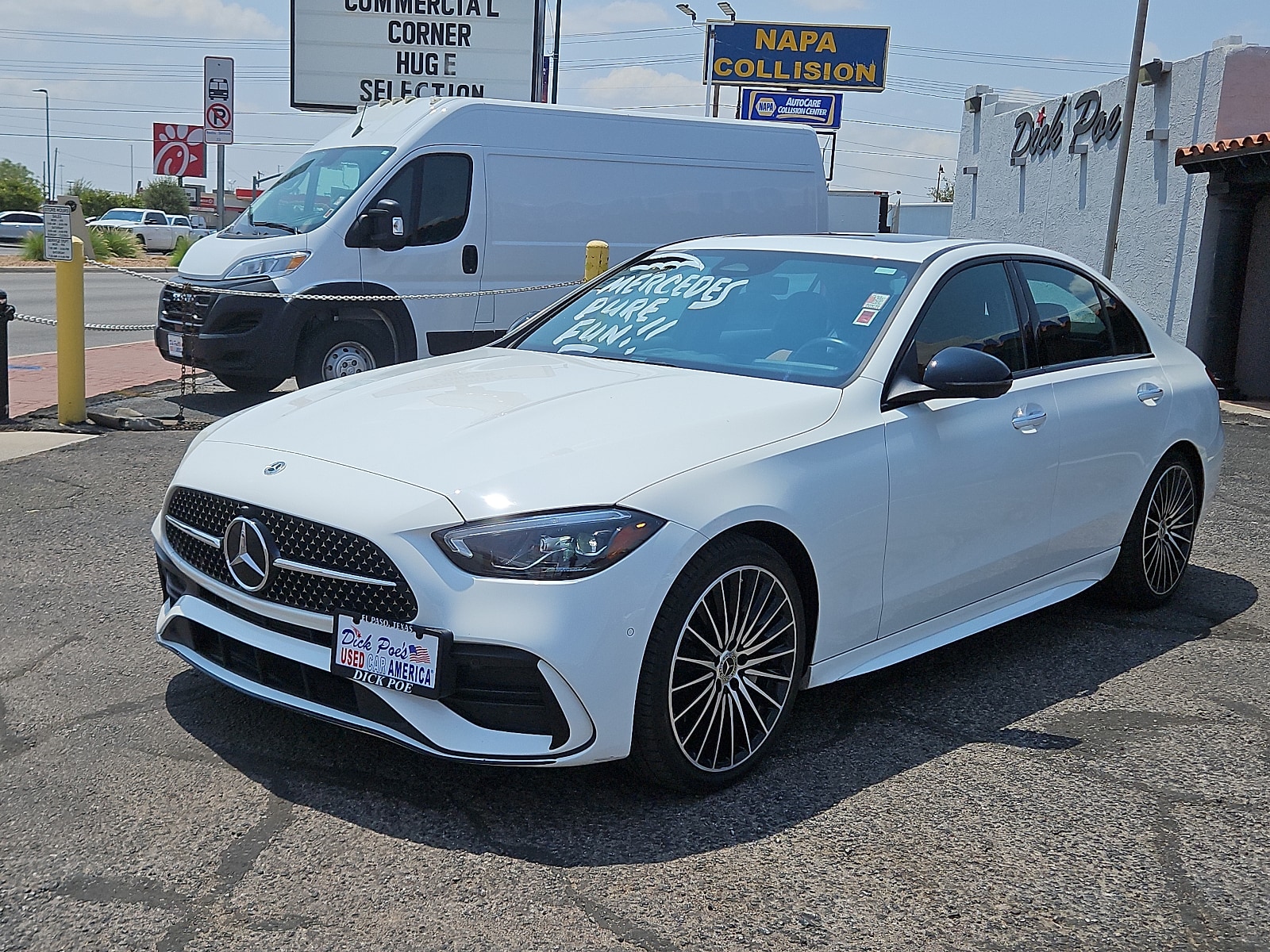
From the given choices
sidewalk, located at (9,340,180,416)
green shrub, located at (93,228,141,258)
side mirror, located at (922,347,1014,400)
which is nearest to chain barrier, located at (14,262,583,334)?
sidewalk, located at (9,340,180,416)

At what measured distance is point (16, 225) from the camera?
4894 cm

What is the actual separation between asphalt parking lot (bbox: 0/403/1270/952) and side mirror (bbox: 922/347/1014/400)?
1.07 m

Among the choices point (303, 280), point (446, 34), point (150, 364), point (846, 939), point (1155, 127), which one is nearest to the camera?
point (846, 939)

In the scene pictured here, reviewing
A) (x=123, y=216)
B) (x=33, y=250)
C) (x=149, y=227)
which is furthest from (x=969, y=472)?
(x=123, y=216)

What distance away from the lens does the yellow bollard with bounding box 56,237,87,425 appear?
8859mm

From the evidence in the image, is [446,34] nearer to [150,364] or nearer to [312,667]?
[150,364]

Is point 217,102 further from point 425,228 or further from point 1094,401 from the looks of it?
point 1094,401

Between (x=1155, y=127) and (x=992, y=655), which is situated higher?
(x=1155, y=127)

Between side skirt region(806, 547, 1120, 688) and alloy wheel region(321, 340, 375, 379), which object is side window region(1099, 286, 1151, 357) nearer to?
side skirt region(806, 547, 1120, 688)

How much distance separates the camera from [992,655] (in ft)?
16.5

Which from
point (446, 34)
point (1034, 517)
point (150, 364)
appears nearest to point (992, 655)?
point (1034, 517)

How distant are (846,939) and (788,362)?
199 centimetres

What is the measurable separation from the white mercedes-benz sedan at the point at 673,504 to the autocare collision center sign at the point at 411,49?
65.0ft

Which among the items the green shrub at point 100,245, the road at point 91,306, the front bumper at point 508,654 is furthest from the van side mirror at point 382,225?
the green shrub at point 100,245
